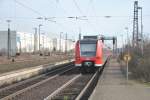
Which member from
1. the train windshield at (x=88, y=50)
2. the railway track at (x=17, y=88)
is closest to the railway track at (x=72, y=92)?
the railway track at (x=17, y=88)

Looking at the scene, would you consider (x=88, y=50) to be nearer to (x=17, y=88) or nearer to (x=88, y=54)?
(x=88, y=54)

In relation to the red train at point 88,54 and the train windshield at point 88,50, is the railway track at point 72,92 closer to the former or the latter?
the red train at point 88,54

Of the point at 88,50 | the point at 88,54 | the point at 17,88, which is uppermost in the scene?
the point at 88,50

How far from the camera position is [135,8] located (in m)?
52.7

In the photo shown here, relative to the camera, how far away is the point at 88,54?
32438 millimetres

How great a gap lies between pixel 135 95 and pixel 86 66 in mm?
17468

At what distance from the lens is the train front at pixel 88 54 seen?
32156mm

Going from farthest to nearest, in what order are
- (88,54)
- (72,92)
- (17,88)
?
(88,54) < (17,88) < (72,92)

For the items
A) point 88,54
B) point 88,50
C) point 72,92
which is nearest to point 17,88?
point 72,92

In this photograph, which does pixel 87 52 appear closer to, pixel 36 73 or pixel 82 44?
pixel 82 44

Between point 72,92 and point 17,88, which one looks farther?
point 17,88

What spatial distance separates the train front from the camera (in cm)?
3216

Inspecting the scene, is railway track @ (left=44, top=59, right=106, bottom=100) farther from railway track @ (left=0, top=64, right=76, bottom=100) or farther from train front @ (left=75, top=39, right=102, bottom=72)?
train front @ (left=75, top=39, right=102, bottom=72)

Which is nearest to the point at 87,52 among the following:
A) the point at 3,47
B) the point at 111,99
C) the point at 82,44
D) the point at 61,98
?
the point at 82,44
